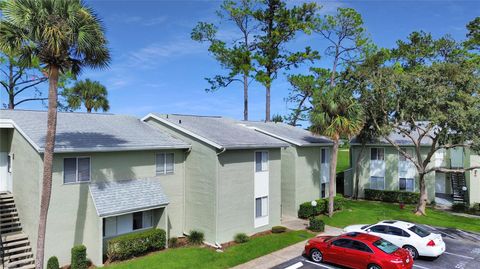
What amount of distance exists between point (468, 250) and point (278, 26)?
101 ft

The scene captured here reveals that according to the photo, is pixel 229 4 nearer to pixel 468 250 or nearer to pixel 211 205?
pixel 211 205

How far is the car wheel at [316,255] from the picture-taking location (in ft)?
54.1

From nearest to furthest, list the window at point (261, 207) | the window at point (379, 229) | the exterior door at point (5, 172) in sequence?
the window at point (379, 229)
the exterior door at point (5, 172)
the window at point (261, 207)

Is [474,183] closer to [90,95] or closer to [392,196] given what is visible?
[392,196]

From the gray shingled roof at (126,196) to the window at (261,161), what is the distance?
6.37 meters

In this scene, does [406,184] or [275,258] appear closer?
[275,258]

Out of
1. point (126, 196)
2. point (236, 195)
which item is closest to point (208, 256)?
point (236, 195)

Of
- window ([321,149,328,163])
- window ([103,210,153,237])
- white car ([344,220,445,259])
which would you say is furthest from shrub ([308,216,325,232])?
window ([103,210,153,237])

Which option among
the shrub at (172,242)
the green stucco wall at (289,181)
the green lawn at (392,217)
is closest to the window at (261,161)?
the green stucco wall at (289,181)

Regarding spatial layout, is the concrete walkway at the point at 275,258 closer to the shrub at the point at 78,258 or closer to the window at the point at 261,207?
the window at the point at 261,207

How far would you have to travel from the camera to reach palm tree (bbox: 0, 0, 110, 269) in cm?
1188

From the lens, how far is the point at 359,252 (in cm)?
1480

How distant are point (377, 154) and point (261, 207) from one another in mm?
18841

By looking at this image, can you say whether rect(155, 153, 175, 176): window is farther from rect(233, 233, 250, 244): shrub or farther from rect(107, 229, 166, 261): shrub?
rect(233, 233, 250, 244): shrub
